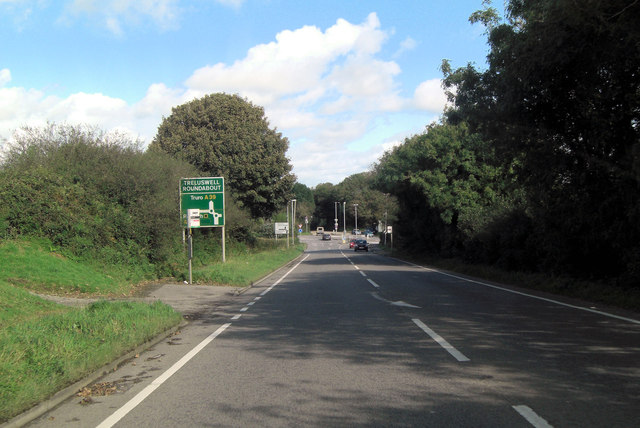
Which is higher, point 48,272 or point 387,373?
point 48,272

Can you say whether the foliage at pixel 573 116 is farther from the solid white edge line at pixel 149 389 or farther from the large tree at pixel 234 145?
the large tree at pixel 234 145

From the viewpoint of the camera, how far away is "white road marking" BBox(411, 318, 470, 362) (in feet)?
23.3

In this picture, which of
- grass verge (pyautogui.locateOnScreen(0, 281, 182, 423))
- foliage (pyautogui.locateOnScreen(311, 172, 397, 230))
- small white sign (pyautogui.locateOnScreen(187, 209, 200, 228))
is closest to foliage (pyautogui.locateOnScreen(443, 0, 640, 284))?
grass verge (pyautogui.locateOnScreen(0, 281, 182, 423))

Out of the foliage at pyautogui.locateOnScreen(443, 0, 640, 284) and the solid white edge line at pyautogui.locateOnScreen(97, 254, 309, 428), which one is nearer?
the solid white edge line at pyautogui.locateOnScreen(97, 254, 309, 428)

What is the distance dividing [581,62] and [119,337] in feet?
37.9

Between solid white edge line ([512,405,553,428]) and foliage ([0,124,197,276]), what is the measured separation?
56.0ft

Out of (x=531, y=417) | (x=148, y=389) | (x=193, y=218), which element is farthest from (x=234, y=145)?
(x=531, y=417)

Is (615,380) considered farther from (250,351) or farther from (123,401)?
(123,401)

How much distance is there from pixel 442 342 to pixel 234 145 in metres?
31.7

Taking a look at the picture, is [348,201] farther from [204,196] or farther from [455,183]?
[204,196]

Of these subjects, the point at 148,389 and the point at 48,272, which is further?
the point at 48,272

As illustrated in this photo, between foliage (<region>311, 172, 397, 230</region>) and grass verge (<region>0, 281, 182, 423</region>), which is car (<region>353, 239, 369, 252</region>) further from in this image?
grass verge (<region>0, 281, 182, 423</region>)

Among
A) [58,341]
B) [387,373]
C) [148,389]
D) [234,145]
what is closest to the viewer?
[148,389]

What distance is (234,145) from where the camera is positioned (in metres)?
37.8
